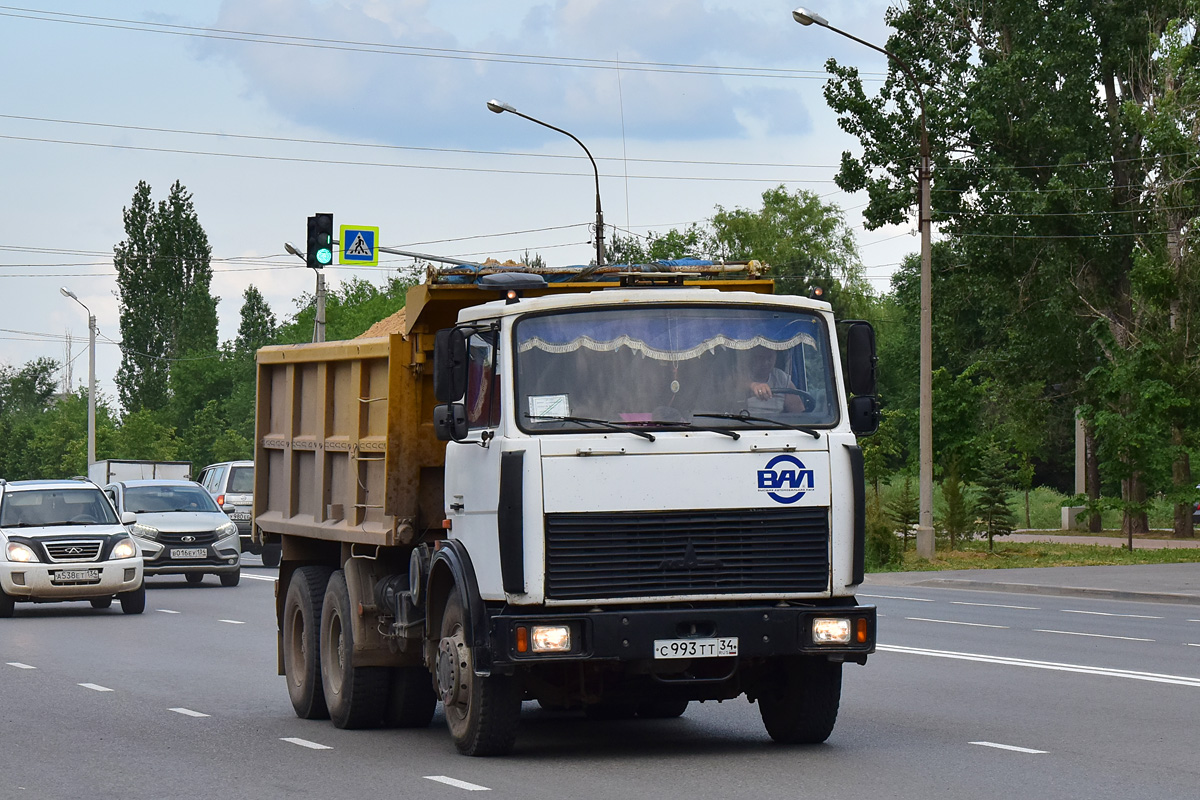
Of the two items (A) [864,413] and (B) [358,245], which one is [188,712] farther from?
(B) [358,245]

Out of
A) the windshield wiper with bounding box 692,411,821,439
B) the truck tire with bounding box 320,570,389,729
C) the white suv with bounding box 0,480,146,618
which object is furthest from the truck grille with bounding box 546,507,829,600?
the white suv with bounding box 0,480,146,618

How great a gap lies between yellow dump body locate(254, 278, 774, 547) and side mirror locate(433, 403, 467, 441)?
871mm

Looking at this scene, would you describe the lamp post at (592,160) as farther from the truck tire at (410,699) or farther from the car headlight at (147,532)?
the truck tire at (410,699)

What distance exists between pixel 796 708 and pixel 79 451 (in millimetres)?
80938

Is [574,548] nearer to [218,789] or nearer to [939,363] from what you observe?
[218,789]

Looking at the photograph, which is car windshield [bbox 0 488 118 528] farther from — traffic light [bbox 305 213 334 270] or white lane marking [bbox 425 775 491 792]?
white lane marking [bbox 425 775 491 792]

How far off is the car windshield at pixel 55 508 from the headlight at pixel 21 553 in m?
0.67

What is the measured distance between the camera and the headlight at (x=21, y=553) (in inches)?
914

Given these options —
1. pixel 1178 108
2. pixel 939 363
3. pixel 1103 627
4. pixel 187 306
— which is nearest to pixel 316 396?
pixel 1103 627

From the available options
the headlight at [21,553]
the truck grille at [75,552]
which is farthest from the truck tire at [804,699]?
the headlight at [21,553]

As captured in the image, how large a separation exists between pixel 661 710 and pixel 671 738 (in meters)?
1.15

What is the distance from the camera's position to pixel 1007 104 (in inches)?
1747

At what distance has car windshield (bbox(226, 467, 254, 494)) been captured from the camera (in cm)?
3747

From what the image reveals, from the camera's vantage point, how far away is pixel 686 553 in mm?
9617
